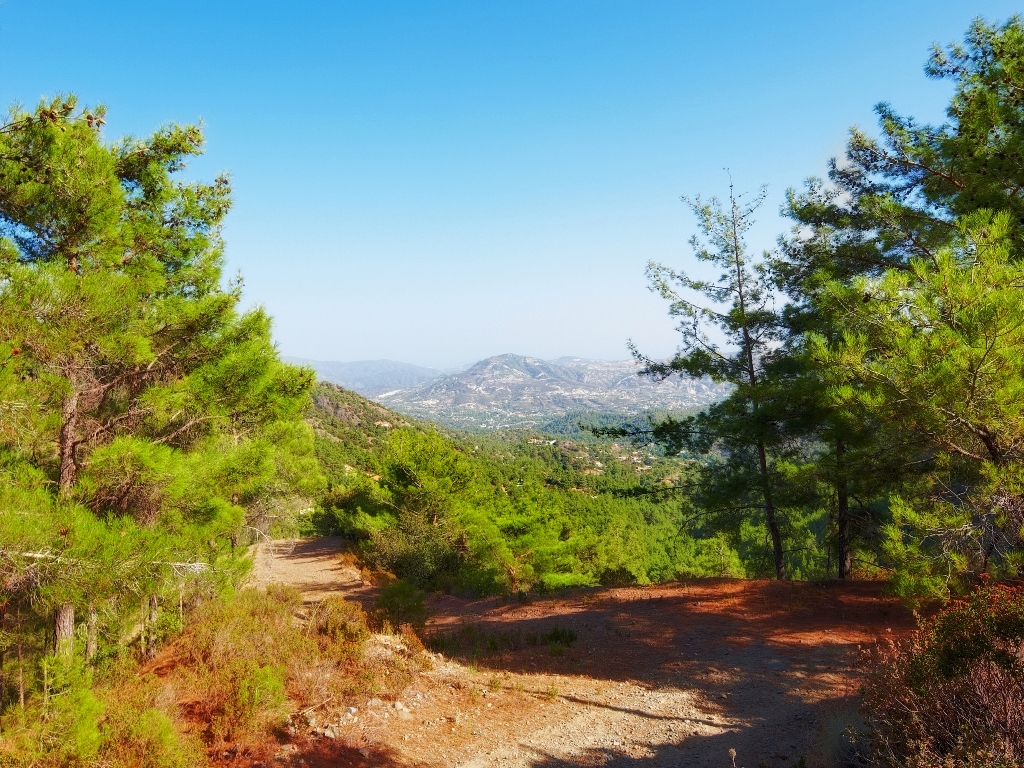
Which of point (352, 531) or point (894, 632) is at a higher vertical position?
point (894, 632)

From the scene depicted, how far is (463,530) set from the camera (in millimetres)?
16391

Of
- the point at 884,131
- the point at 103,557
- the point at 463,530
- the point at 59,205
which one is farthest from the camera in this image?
the point at 463,530

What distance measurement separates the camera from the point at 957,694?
327 cm

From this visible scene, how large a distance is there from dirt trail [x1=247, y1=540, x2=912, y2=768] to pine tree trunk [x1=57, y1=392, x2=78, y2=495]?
3579 millimetres

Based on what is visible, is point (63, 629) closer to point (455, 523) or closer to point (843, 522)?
point (455, 523)

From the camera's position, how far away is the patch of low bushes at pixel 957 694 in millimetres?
2781

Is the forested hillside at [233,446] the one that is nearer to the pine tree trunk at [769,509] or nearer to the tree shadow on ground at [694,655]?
the tree shadow on ground at [694,655]

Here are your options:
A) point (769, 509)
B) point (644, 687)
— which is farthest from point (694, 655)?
point (769, 509)

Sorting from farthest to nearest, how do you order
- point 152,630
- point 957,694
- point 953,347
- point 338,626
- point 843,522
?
point 843,522 < point 338,626 < point 152,630 < point 953,347 < point 957,694

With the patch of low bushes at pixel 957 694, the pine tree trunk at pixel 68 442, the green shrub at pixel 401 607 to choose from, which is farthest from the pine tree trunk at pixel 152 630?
the patch of low bushes at pixel 957 694

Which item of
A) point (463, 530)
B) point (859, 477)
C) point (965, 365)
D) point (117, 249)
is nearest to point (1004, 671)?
point (965, 365)

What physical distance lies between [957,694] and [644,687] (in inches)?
156

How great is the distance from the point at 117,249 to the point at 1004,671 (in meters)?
8.39

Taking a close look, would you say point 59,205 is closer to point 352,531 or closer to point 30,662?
point 30,662
